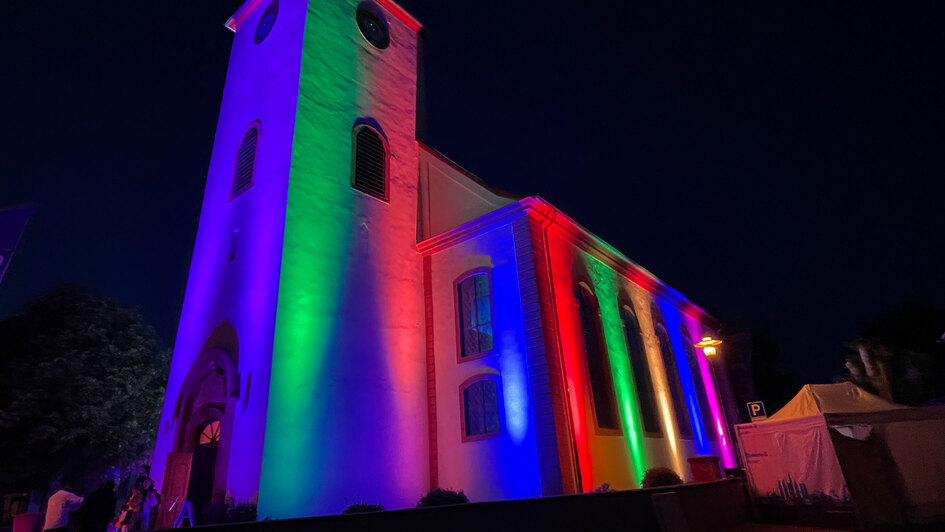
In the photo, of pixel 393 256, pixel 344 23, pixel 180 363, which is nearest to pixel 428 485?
pixel 393 256

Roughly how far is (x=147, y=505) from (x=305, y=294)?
5849mm

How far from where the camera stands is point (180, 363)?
520 inches

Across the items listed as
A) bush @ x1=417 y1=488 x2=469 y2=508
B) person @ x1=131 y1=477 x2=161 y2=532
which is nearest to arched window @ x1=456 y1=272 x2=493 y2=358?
bush @ x1=417 y1=488 x2=469 y2=508

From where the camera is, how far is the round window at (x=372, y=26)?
16.8 metres

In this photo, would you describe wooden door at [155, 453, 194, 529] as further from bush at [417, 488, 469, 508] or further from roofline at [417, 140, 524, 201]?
roofline at [417, 140, 524, 201]

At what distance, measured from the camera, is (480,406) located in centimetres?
1227

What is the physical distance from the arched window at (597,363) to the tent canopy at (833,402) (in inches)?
149

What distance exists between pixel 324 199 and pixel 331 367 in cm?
437

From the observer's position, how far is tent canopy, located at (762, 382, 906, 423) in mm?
10102

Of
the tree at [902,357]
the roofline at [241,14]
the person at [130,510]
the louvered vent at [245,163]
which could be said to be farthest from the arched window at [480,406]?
the tree at [902,357]

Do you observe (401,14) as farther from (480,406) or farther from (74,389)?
(74,389)

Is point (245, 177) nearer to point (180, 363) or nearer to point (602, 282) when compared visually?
point (180, 363)

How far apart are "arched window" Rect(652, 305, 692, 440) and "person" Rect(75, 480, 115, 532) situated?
15909 millimetres

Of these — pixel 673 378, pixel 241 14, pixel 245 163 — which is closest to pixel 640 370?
pixel 673 378
